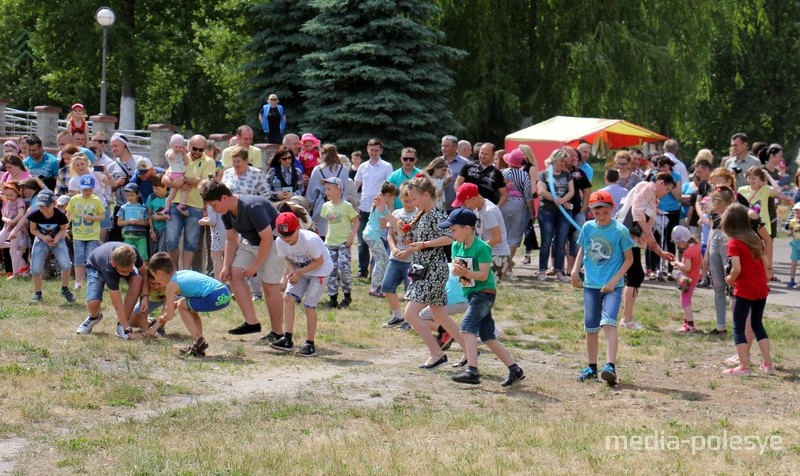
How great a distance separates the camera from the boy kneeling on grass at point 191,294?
37.0 feet

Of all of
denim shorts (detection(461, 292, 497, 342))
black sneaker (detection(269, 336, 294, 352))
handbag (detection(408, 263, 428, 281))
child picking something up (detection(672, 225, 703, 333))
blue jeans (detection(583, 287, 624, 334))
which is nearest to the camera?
denim shorts (detection(461, 292, 497, 342))

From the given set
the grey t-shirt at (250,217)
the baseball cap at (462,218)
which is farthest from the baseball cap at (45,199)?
the baseball cap at (462,218)

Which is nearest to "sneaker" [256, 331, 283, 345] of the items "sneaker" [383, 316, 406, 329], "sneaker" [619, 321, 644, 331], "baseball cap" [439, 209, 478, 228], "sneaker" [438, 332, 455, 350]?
"sneaker" [383, 316, 406, 329]

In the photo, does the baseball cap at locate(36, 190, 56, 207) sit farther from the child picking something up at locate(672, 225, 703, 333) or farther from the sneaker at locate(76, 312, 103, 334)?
the child picking something up at locate(672, 225, 703, 333)

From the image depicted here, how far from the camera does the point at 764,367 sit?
11.1 meters

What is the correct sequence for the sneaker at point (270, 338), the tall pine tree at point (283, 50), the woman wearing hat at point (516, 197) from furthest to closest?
the tall pine tree at point (283, 50)
the woman wearing hat at point (516, 197)
the sneaker at point (270, 338)

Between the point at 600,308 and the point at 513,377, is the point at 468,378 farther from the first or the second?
the point at 600,308

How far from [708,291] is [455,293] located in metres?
7.48

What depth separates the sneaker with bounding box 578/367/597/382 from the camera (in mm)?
10414

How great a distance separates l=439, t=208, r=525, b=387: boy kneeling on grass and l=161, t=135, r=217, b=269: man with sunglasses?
645 cm

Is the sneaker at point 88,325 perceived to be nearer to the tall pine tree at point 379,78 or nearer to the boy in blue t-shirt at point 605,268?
the boy in blue t-shirt at point 605,268

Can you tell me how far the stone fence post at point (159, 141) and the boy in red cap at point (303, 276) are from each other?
544 inches

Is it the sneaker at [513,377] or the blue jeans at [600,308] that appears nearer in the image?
the sneaker at [513,377]

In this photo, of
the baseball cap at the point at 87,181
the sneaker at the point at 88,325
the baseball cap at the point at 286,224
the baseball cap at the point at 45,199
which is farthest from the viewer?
the baseball cap at the point at 87,181
